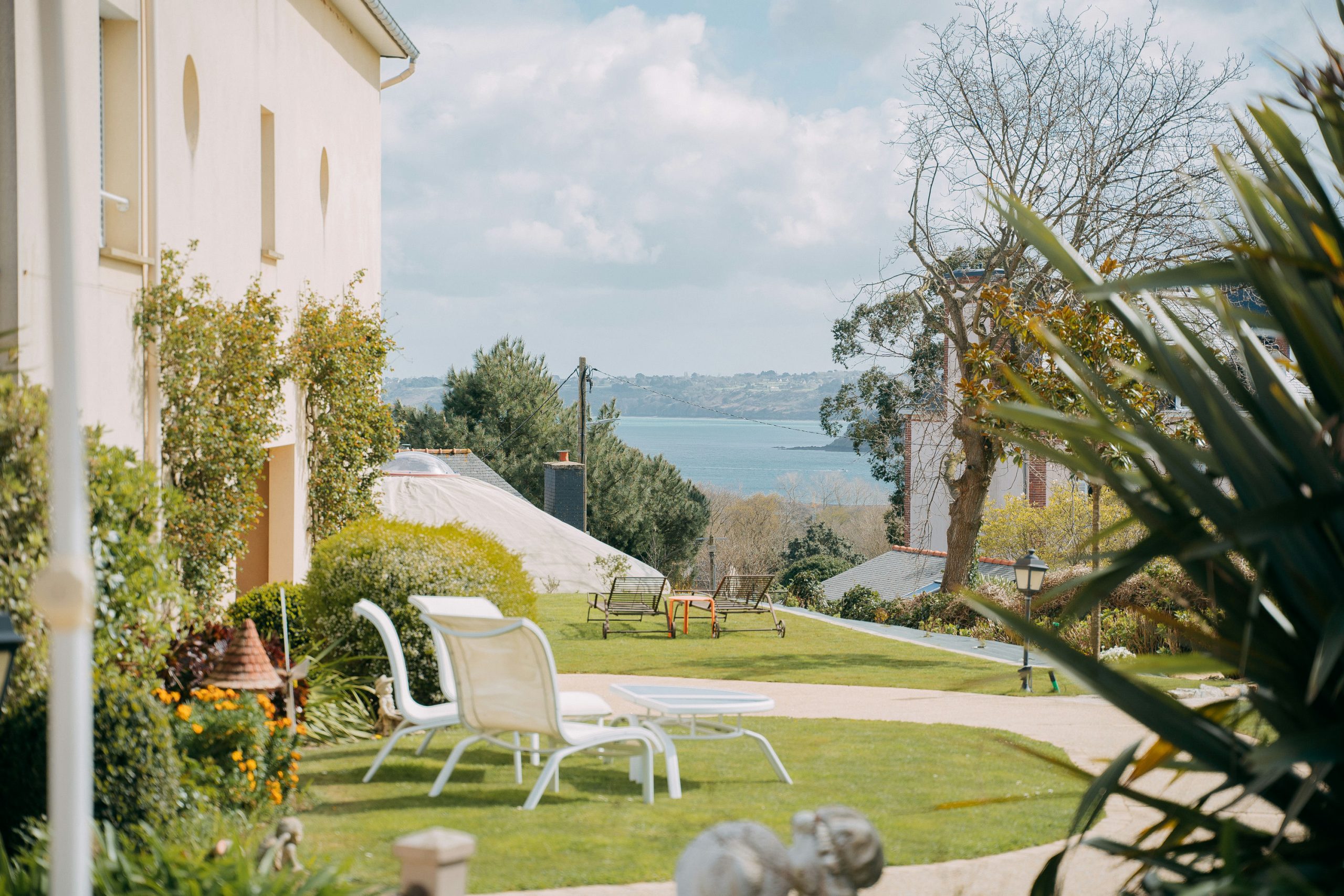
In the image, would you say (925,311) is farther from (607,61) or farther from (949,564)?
(607,61)

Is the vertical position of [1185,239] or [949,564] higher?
[1185,239]

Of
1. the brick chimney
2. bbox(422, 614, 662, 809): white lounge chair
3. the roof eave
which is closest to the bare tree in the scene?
the roof eave

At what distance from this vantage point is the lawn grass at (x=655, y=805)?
185 inches

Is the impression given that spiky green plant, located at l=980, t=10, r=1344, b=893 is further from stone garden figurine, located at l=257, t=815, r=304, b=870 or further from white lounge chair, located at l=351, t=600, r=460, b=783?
white lounge chair, located at l=351, t=600, r=460, b=783

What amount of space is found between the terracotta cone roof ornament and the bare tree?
11846 millimetres

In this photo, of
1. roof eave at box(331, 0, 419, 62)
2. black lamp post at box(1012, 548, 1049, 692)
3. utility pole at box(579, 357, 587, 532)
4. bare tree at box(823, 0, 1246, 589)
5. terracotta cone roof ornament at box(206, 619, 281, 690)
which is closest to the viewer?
terracotta cone roof ornament at box(206, 619, 281, 690)

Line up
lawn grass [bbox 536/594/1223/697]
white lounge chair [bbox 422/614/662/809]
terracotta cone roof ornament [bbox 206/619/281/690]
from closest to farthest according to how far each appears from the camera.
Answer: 1. white lounge chair [bbox 422/614/662/809]
2. terracotta cone roof ornament [bbox 206/619/281/690]
3. lawn grass [bbox 536/594/1223/697]

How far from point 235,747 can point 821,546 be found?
40.5 meters

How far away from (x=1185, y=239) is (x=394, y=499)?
1395 cm

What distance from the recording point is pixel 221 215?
30.1 ft

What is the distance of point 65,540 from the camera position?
6.31 feet

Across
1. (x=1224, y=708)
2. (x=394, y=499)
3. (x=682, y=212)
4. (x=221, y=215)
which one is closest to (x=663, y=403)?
(x=682, y=212)

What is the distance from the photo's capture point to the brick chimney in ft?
85.1

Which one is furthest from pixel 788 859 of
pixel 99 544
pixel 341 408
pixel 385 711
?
pixel 341 408
